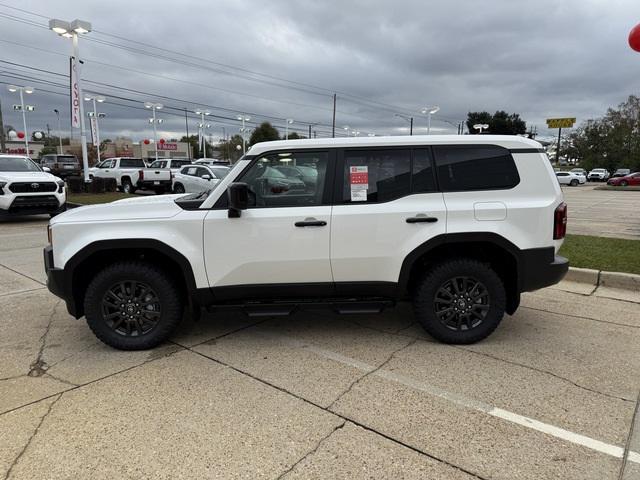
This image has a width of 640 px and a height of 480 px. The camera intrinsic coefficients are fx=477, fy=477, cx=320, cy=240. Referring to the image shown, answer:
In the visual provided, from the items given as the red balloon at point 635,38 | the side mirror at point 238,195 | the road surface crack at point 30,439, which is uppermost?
the red balloon at point 635,38

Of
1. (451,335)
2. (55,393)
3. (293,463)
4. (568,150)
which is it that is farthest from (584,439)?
(568,150)

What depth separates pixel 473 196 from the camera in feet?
13.3

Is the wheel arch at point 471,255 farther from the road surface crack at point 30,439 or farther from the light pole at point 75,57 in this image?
the light pole at point 75,57

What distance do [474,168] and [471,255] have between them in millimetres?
762

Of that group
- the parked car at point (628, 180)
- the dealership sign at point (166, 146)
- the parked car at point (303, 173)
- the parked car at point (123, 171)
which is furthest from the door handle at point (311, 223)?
the dealership sign at point (166, 146)

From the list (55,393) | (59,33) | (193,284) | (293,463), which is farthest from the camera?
(59,33)

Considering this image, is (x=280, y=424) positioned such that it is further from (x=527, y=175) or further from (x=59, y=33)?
(x=59, y=33)

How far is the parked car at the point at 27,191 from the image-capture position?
11.6 meters

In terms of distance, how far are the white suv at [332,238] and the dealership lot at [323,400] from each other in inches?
15.9

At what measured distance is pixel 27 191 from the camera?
11.9 m

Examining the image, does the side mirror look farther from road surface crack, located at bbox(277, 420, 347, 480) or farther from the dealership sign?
the dealership sign

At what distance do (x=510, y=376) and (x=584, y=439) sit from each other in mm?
834

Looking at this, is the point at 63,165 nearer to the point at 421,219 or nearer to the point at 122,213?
the point at 122,213

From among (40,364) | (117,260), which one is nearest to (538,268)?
(117,260)
